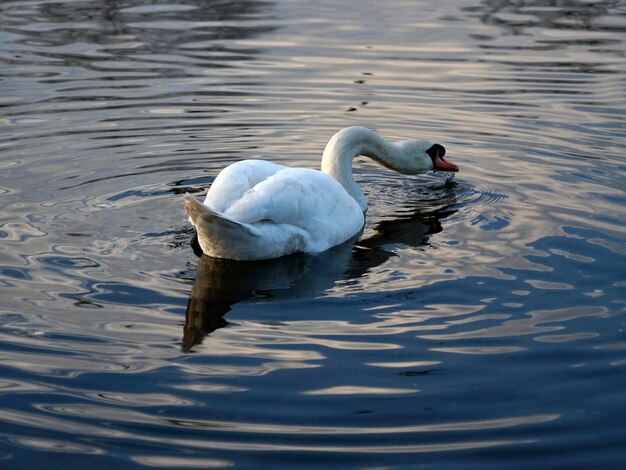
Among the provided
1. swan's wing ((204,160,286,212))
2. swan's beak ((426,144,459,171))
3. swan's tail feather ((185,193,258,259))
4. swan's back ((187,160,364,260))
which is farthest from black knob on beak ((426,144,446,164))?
swan's tail feather ((185,193,258,259))

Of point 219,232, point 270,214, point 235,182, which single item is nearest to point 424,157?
point 235,182

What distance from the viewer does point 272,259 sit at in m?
8.16

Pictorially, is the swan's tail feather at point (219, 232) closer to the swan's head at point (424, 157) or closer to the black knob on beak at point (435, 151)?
the swan's head at point (424, 157)

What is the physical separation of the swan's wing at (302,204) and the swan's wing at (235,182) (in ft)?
0.32

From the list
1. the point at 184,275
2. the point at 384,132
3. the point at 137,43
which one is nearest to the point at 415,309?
the point at 184,275

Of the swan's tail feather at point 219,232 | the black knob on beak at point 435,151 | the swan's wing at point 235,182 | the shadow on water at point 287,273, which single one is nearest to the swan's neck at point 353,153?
the black knob on beak at point 435,151

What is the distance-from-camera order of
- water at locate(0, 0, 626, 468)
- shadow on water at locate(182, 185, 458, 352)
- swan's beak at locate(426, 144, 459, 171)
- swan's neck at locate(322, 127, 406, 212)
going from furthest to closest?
swan's beak at locate(426, 144, 459, 171) < swan's neck at locate(322, 127, 406, 212) < shadow on water at locate(182, 185, 458, 352) < water at locate(0, 0, 626, 468)

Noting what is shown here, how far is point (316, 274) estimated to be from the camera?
787 cm

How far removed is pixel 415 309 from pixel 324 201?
1.76 metres

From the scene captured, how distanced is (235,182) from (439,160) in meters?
2.81

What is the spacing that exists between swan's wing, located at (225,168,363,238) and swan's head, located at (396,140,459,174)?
1.57 m

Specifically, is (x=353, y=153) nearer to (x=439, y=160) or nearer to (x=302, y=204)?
(x=439, y=160)

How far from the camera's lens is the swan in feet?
25.2

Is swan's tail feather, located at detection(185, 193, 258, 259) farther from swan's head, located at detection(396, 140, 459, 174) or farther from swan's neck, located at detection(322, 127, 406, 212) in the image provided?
swan's head, located at detection(396, 140, 459, 174)
